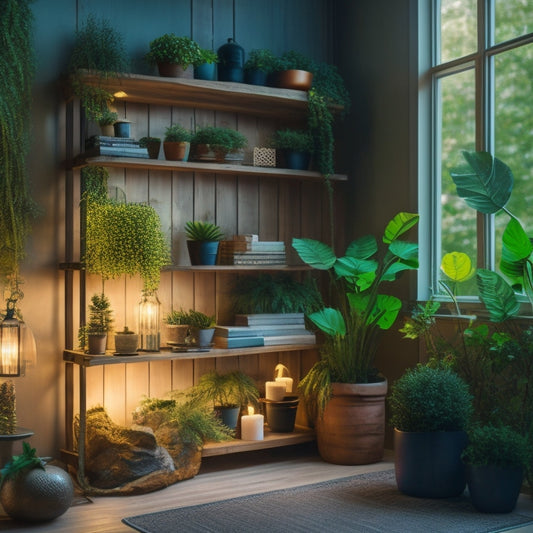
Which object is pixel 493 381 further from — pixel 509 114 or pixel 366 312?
pixel 509 114

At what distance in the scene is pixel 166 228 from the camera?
4715 millimetres

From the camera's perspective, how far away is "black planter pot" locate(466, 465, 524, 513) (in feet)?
11.7

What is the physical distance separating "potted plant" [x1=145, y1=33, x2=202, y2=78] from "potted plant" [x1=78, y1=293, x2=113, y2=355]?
4.24 ft

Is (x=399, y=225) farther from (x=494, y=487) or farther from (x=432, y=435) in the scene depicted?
(x=494, y=487)

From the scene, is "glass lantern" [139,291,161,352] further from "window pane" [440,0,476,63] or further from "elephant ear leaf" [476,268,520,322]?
"window pane" [440,0,476,63]

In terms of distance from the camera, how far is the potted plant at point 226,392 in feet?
15.3

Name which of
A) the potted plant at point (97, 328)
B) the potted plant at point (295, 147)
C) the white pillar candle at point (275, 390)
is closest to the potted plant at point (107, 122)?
the potted plant at point (97, 328)

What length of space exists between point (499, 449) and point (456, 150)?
1813 mm

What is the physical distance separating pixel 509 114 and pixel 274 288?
164 centimetres

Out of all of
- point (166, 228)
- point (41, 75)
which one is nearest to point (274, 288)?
point (166, 228)

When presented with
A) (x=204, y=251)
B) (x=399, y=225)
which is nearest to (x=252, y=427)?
(x=204, y=251)

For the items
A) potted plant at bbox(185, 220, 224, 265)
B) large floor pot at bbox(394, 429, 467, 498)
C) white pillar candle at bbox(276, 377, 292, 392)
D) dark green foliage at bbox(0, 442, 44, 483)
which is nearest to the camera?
dark green foliage at bbox(0, 442, 44, 483)

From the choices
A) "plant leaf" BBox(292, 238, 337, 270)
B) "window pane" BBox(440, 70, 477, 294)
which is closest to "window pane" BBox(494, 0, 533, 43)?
"window pane" BBox(440, 70, 477, 294)

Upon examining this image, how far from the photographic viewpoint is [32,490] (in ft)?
11.4
